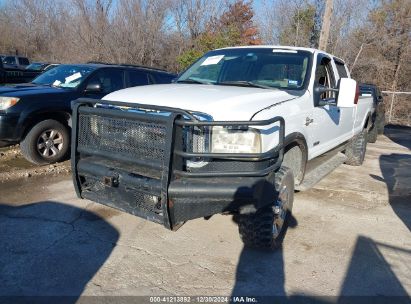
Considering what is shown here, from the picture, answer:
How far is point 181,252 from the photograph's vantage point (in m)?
3.90

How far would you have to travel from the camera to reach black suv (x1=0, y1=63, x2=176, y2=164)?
20.2 feet

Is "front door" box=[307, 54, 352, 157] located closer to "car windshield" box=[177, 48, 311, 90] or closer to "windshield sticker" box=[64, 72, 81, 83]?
"car windshield" box=[177, 48, 311, 90]

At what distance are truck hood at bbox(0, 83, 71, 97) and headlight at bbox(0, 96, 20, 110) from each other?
0.08 meters

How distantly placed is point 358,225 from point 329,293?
167 centimetres

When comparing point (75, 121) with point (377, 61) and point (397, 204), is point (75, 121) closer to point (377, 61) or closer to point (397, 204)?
point (397, 204)

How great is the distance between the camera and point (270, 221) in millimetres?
3650

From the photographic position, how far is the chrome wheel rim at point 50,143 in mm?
6570

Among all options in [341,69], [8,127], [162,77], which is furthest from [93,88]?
[341,69]

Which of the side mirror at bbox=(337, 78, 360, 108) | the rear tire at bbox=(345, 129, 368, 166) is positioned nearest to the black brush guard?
the side mirror at bbox=(337, 78, 360, 108)

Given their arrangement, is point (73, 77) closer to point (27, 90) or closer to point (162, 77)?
point (27, 90)

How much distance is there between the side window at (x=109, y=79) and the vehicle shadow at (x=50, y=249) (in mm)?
2964

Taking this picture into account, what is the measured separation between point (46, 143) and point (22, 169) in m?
0.57

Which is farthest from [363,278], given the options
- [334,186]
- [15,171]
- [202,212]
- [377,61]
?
[377,61]

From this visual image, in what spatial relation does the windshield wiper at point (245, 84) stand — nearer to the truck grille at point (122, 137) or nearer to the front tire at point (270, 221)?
the front tire at point (270, 221)
